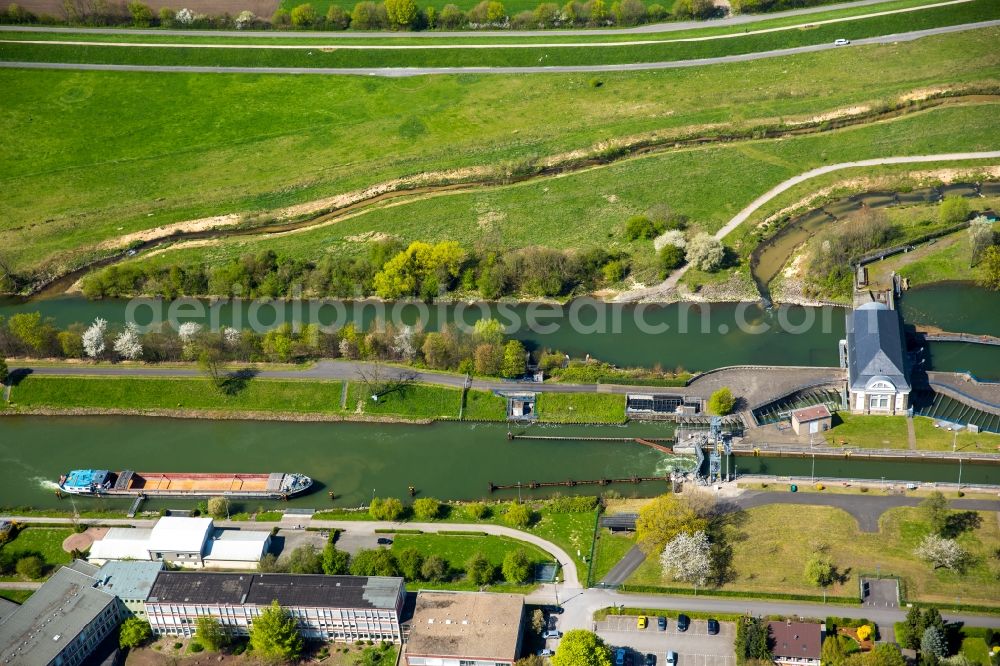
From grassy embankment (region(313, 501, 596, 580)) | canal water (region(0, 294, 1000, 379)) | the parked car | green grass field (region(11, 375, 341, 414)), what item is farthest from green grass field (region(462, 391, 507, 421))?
the parked car

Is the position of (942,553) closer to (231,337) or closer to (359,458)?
(359,458)

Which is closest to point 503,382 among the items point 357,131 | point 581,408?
point 581,408

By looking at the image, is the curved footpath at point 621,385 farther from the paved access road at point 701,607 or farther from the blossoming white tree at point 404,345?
the paved access road at point 701,607

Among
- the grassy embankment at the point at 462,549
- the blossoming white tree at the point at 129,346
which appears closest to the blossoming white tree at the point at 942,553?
the grassy embankment at the point at 462,549

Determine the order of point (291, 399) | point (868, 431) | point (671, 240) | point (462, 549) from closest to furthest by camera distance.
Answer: point (462, 549), point (868, 431), point (291, 399), point (671, 240)

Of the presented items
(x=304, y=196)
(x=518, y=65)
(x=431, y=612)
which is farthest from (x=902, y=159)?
(x=431, y=612)

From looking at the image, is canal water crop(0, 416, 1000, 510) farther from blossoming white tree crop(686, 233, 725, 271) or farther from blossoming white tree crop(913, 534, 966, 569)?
blossoming white tree crop(686, 233, 725, 271)
